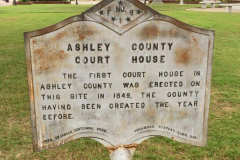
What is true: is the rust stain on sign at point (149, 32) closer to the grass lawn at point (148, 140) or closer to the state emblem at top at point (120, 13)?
the state emblem at top at point (120, 13)

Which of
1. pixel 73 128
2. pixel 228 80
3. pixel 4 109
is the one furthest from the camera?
pixel 228 80

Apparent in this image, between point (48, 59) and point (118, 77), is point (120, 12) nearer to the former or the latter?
point (118, 77)

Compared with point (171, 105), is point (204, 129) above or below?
below

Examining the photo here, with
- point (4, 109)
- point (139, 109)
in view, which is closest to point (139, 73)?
point (139, 109)

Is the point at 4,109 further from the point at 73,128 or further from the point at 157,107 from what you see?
the point at 157,107

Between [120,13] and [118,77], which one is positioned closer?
[120,13]

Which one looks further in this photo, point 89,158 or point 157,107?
point 89,158

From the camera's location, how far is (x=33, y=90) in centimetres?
213

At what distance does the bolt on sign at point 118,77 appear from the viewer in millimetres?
2066

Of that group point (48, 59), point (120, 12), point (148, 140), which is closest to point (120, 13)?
point (120, 12)

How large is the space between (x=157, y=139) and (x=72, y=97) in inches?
71.7

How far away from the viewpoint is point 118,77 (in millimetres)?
2158

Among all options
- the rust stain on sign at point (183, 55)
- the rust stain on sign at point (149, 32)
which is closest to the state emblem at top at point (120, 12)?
the rust stain on sign at point (149, 32)

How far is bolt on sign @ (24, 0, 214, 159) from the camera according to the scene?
207 centimetres
